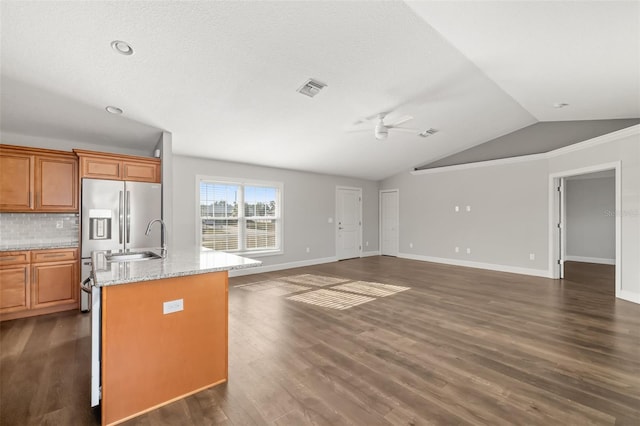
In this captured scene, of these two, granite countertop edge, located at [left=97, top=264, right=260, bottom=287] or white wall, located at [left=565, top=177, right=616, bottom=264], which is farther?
white wall, located at [left=565, top=177, right=616, bottom=264]

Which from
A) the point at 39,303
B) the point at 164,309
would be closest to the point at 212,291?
the point at 164,309

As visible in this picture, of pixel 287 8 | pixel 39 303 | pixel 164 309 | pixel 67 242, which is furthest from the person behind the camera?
pixel 67 242

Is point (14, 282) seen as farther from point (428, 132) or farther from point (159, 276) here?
point (428, 132)

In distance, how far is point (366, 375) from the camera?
232cm

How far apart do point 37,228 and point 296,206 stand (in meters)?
4.61

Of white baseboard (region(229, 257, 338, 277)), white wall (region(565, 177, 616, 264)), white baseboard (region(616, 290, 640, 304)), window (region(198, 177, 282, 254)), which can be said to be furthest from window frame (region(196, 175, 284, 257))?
white wall (region(565, 177, 616, 264))

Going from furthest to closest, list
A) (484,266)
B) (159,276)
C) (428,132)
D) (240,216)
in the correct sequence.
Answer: (484,266) → (240,216) → (428,132) → (159,276)

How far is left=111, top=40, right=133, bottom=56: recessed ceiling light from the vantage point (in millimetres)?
2525

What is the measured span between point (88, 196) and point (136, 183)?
0.58m

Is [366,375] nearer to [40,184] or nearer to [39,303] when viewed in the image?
[39,303]

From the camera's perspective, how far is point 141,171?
4266mm

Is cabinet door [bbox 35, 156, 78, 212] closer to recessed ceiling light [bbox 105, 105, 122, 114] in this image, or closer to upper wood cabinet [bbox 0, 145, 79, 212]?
upper wood cabinet [bbox 0, 145, 79, 212]

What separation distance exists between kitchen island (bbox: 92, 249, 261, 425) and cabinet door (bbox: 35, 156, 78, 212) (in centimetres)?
238

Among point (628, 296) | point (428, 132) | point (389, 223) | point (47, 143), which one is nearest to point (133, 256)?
point (47, 143)
